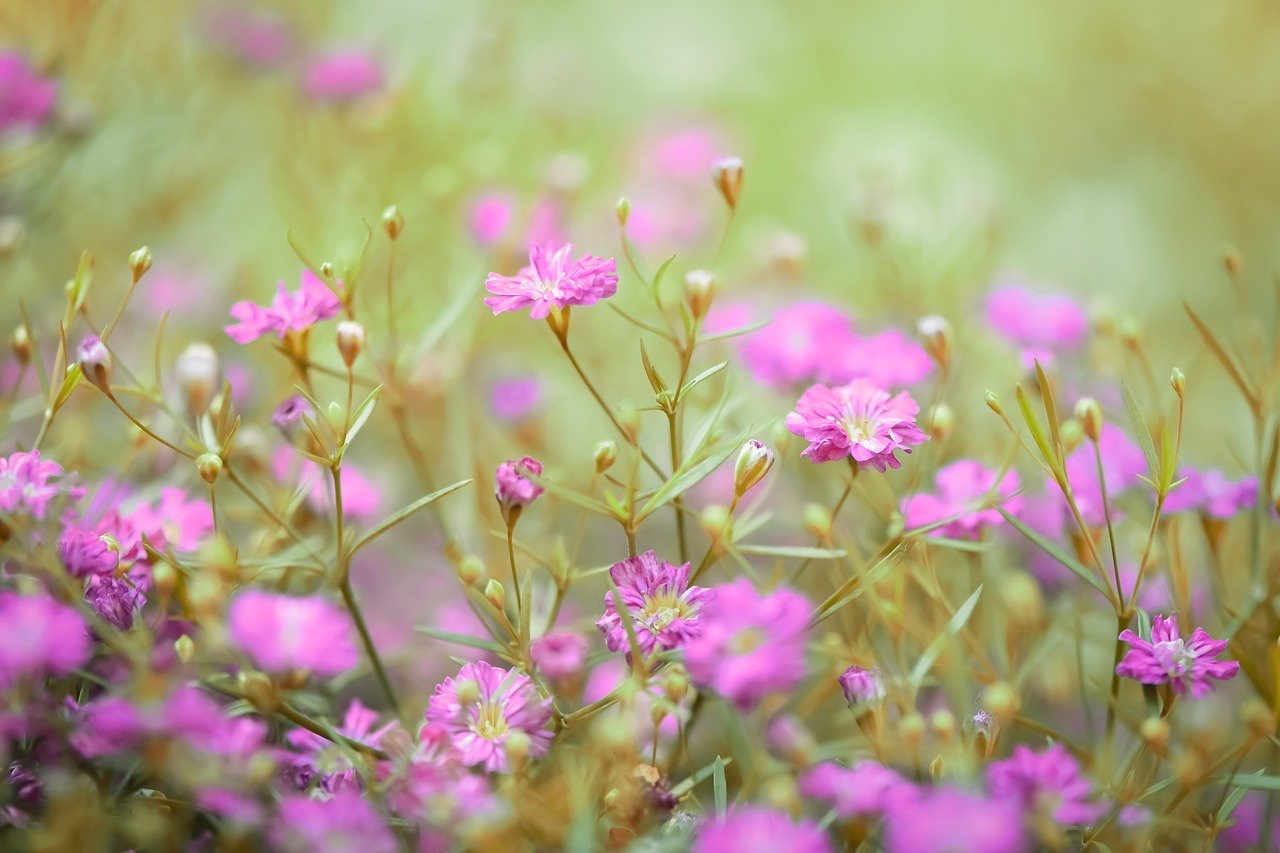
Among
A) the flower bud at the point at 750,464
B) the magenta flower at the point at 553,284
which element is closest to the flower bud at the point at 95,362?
the magenta flower at the point at 553,284

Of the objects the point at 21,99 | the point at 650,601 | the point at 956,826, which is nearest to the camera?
the point at 956,826

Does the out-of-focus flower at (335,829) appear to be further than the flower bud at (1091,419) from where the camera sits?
No

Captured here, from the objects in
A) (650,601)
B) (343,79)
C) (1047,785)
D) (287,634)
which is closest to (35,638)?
(287,634)

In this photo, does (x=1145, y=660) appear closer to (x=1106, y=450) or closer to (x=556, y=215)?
(x=1106, y=450)

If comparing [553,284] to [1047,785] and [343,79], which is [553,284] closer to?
[1047,785]

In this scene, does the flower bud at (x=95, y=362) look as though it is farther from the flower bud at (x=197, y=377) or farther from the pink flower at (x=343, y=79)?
the pink flower at (x=343, y=79)

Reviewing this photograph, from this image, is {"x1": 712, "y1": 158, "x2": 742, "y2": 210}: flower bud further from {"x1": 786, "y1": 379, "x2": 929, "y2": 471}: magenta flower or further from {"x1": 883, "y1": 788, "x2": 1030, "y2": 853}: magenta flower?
{"x1": 883, "y1": 788, "x2": 1030, "y2": 853}: magenta flower

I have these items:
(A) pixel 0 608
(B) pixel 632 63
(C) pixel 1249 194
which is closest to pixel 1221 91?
(C) pixel 1249 194
